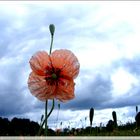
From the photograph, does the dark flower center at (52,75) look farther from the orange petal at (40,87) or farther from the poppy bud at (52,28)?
the poppy bud at (52,28)

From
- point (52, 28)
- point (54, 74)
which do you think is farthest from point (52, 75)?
point (52, 28)

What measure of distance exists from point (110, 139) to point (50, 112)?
71cm

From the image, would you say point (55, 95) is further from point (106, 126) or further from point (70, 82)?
point (106, 126)

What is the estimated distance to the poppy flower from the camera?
1.48m

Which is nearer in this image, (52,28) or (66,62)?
(52,28)

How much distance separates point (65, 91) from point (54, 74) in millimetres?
110

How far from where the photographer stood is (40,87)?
147 centimetres

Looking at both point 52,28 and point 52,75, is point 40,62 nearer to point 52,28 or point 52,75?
point 52,75

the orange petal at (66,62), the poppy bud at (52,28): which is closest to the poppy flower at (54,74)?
the orange petal at (66,62)

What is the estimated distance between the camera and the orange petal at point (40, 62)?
60.7 inches

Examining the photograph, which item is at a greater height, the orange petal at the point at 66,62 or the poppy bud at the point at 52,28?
the poppy bud at the point at 52,28

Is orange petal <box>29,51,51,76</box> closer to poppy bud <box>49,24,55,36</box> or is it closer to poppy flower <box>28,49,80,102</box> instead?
poppy flower <box>28,49,80,102</box>

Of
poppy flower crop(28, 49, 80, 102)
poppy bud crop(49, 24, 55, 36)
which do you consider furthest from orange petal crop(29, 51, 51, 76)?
poppy bud crop(49, 24, 55, 36)

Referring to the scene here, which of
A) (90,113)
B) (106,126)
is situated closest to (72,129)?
(106,126)
